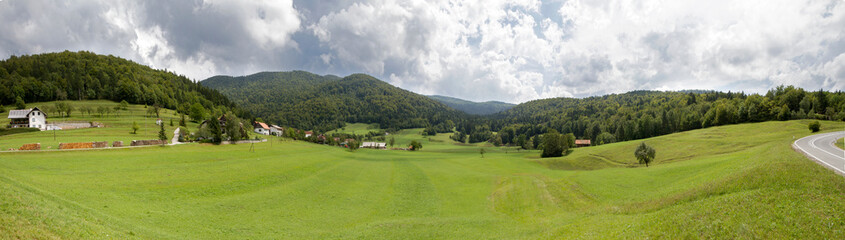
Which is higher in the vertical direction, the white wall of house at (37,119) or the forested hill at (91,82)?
the forested hill at (91,82)

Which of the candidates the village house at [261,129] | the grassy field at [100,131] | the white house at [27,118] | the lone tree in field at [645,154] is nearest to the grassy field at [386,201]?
the grassy field at [100,131]

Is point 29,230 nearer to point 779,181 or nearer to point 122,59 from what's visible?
point 779,181

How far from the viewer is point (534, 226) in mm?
22469

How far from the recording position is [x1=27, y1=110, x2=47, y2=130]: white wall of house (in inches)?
2569

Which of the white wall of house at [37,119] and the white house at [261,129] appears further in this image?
the white house at [261,129]

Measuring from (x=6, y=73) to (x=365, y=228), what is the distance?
155648mm

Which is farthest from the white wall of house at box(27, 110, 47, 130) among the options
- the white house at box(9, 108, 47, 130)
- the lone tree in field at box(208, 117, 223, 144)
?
the lone tree in field at box(208, 117, 223, 144)

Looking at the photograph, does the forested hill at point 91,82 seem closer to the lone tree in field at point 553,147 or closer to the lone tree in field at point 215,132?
the lone tree in field at point 215,132

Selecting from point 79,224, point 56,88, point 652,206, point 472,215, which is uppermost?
point 56,88

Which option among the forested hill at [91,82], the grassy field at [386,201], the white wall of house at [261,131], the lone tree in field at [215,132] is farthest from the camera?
the white wall of house at [261,131]

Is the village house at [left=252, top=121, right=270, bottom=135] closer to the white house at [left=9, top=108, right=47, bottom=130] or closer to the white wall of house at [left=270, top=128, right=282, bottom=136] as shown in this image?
the white wall of house at [left=270, top=128, right=282, bottom=136]

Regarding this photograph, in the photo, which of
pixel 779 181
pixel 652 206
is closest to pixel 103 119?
pixel 652 206

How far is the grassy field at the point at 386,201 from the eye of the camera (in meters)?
12.7

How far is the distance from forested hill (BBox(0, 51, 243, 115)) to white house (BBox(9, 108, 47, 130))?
120 feet
